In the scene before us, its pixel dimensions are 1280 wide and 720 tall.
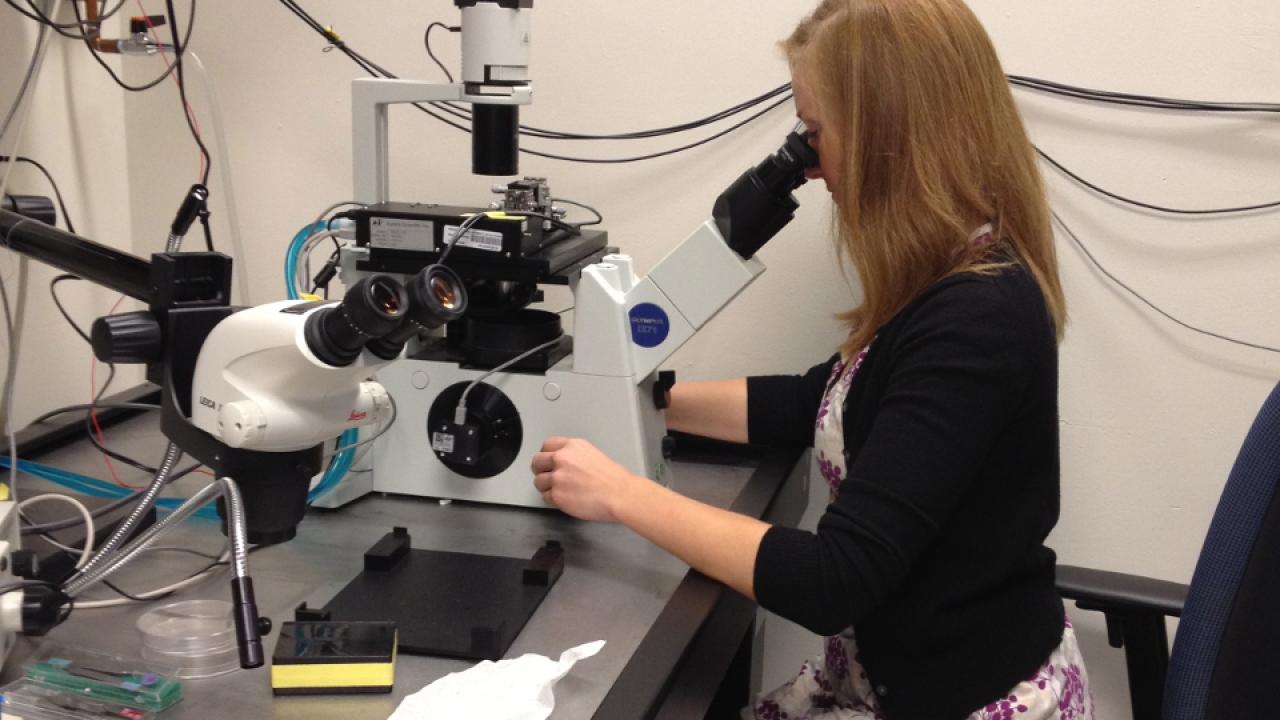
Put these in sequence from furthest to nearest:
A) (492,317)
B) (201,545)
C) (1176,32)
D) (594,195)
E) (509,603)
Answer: (594,195) < (1176,32) < (492,317) < (201,545) < (509,603)

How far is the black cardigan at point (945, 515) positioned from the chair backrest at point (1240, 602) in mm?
143

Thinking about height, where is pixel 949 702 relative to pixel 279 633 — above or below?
below

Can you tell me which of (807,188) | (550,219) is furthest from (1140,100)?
(550,219)

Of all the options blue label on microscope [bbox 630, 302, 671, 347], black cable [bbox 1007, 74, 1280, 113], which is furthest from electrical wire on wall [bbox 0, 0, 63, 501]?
black cable [bbox 1007, 74, 1280, 113]

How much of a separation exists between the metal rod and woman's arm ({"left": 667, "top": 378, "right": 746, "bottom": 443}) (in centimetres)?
72

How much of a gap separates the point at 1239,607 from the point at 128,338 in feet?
3.26

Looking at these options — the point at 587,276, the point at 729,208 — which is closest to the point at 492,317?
the point at 587,276

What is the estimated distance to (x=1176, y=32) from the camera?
1.51 metres

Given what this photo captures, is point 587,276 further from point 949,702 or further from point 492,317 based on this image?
point 949,702

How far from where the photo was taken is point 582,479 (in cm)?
118

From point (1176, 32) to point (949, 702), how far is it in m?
0.96

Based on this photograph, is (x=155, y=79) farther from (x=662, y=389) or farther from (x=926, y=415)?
(x=926, y=415)

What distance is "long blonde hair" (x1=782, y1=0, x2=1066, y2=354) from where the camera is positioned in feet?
3.54

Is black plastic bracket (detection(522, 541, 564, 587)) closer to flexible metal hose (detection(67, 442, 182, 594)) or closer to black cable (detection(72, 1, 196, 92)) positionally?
flexible metal hose (detection(67, 442, 182, 594))
